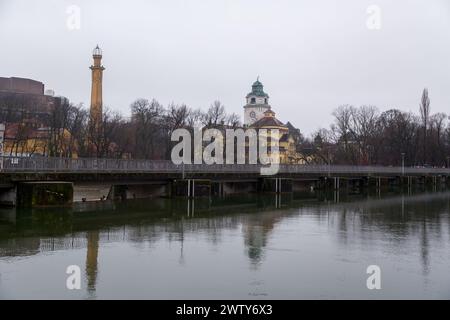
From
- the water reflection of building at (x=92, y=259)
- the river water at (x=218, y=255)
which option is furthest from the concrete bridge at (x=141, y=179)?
the water reflection of building at (x=92, y=259)

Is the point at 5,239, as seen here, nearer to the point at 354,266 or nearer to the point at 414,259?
the point at 354,266

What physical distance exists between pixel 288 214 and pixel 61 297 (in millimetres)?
23693

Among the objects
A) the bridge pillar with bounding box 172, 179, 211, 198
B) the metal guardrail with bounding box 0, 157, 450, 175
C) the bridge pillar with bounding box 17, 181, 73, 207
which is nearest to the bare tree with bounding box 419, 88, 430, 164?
the metal guardrail with bounding box 0, 157, 450, 175

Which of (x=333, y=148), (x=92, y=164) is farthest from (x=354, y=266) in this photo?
(x=333, y=148)

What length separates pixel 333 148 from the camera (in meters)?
106

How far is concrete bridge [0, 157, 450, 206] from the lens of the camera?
33.8 meters

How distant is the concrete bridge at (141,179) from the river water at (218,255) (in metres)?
2.63

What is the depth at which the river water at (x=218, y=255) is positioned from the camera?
13711 millimetres

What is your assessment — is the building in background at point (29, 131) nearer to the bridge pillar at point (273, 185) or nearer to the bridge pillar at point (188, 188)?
the bridge pillar at point (188, 188)

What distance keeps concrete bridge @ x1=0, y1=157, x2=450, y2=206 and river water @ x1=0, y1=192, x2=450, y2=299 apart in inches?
104

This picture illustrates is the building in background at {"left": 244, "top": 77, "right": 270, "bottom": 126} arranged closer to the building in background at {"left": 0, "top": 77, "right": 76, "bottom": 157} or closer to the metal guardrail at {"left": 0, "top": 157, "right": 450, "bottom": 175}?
the building in background at {"left": 0, "top": 77, "right": 76, "bottom": 157}

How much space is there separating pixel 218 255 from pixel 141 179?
26.0 metres

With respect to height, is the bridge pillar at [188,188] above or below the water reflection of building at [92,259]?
above

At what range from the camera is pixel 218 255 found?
18.7 m
